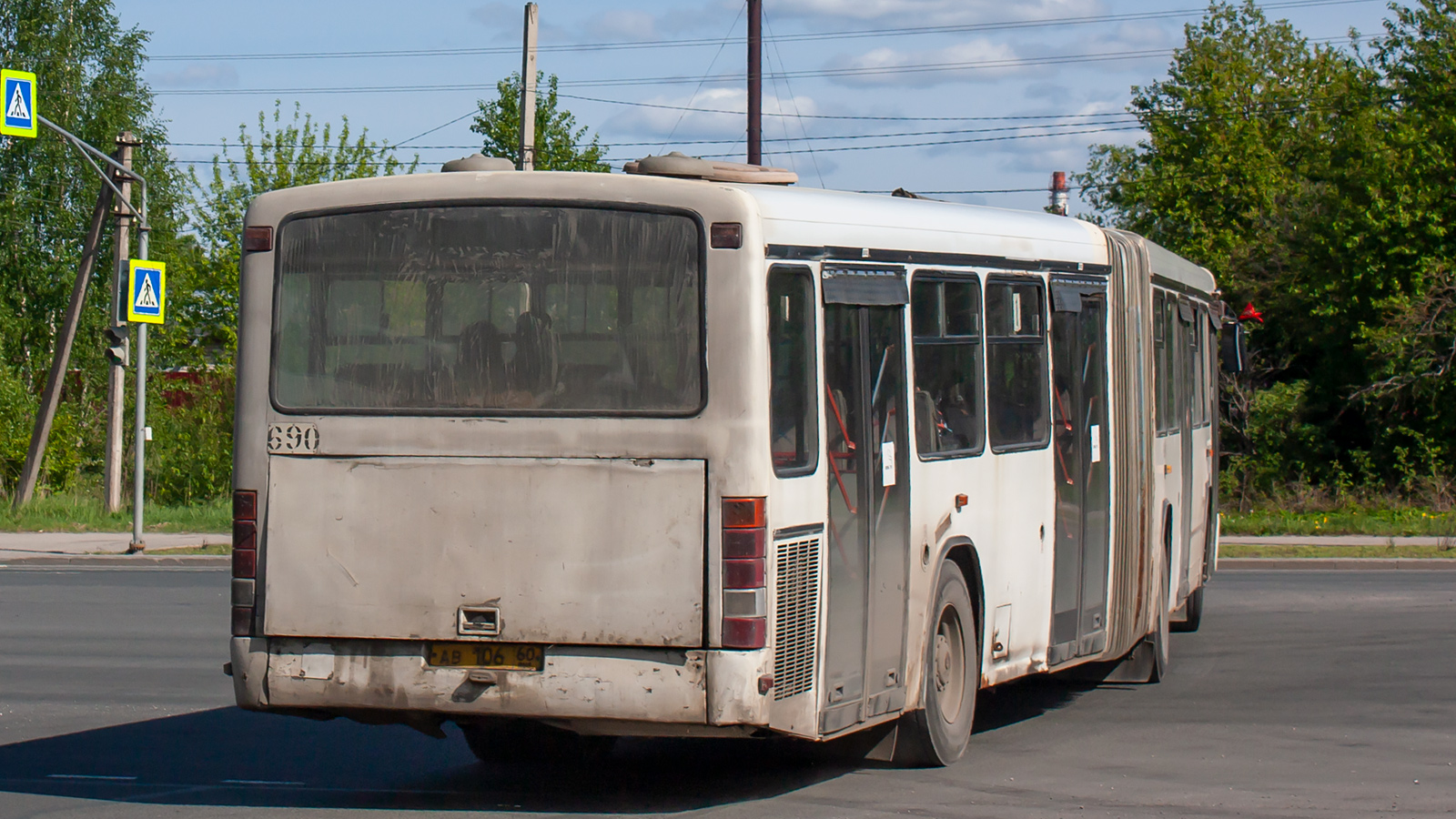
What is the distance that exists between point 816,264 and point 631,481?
1.25m

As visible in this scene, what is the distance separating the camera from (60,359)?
32469mm

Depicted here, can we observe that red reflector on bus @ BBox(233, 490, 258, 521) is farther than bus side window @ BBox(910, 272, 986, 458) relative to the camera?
No

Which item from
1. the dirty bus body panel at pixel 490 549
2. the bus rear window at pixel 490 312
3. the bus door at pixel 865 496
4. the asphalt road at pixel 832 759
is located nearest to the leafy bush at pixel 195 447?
the asphalt road at pixel 832 759

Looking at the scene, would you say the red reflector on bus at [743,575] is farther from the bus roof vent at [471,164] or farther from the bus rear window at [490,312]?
the bus roof vent at [471,164]

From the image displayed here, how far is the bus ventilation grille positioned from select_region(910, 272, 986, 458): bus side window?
1238mm

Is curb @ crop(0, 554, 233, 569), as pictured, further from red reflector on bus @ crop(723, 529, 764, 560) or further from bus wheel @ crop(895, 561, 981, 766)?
red reflector on bus @ crop(723, 529, 764, 560)

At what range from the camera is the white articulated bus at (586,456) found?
278 inches

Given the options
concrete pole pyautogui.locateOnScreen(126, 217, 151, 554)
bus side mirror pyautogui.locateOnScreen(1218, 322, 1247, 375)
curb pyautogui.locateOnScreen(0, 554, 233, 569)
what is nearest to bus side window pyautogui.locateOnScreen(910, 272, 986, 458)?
bus side mirror pyautogui.locateOnScreen(1218, 322, 1247, 375)

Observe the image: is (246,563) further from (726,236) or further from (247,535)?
(726,236)

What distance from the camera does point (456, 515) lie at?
288 inches

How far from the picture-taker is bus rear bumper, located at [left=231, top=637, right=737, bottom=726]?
22.9ft

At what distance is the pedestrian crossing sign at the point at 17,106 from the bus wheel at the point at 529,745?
722 inches

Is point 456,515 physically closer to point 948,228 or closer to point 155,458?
point 948,228

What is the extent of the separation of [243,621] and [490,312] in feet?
5.40
